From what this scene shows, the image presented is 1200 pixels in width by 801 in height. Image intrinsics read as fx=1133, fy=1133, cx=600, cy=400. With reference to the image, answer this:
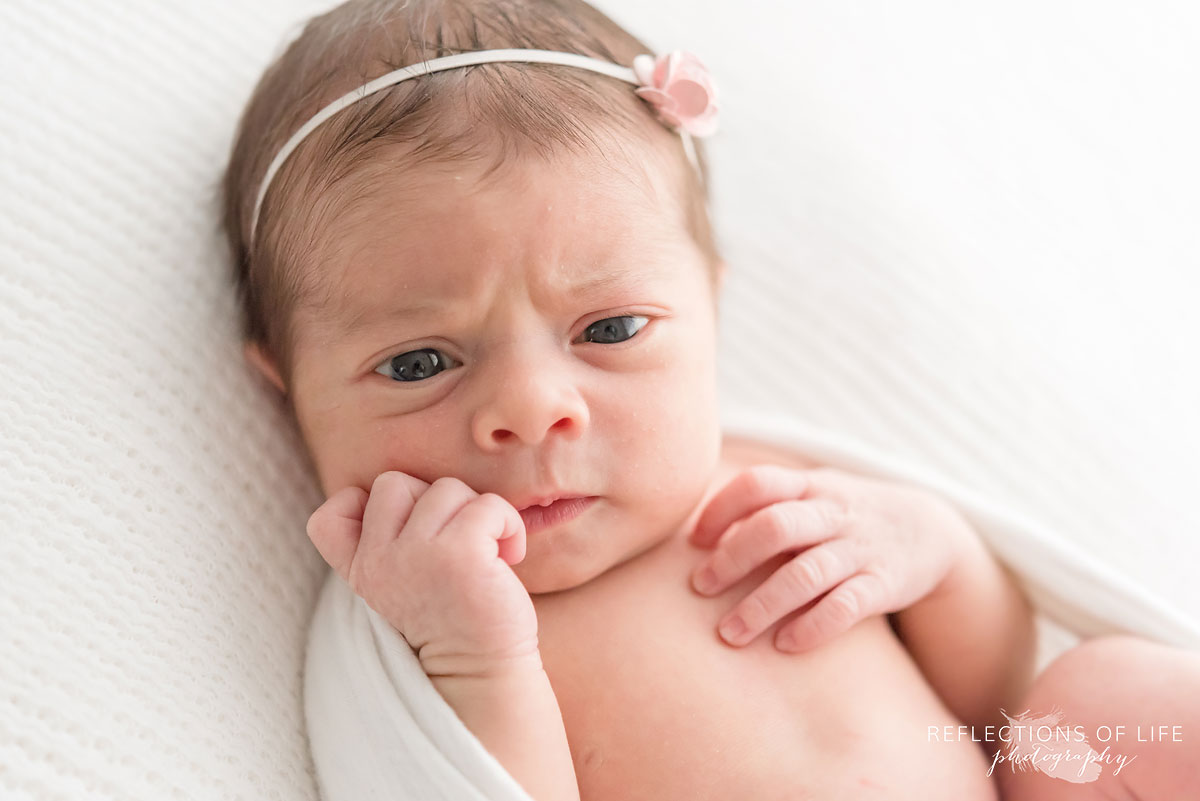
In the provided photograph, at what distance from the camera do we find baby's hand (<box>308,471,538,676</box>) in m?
1.13

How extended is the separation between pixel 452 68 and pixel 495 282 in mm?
261

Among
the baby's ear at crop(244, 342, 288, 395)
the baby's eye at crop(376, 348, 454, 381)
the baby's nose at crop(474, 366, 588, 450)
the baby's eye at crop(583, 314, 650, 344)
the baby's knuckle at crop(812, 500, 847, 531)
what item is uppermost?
the baby's eye at crop(583, 314, 650, 344)

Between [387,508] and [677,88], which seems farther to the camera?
[677,88]

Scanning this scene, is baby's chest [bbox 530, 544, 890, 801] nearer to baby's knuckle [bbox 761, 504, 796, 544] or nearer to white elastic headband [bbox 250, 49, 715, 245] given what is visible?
baby's knuckle [bbox 761, 504, 796, 544]

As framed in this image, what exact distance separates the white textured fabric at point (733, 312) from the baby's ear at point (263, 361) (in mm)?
24

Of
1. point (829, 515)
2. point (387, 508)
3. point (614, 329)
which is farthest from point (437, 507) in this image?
point (829, 515)

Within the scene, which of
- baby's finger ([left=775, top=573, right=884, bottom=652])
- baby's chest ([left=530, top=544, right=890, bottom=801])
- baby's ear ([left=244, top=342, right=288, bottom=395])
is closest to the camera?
baby's chest ([left=530, top=544, right=890, bottom=801])

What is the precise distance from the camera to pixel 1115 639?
4.86 feet

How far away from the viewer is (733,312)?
75.7 inches

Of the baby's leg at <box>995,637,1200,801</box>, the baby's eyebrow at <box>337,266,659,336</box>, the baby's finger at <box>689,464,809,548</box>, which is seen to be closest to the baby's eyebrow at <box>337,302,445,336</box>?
Answer: the baby's eyebrow at <box>337,266,659,336</box>

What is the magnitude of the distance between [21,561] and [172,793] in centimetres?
29

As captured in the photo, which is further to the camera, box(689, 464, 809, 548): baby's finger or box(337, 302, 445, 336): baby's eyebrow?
box(689, 464, 809, 548): baby's finger

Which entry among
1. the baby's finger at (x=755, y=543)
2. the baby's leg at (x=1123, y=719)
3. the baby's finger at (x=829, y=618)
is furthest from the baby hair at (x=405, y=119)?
the baby's leg at (x=1123, y=719)

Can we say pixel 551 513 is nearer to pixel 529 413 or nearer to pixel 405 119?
pixel 529 413
